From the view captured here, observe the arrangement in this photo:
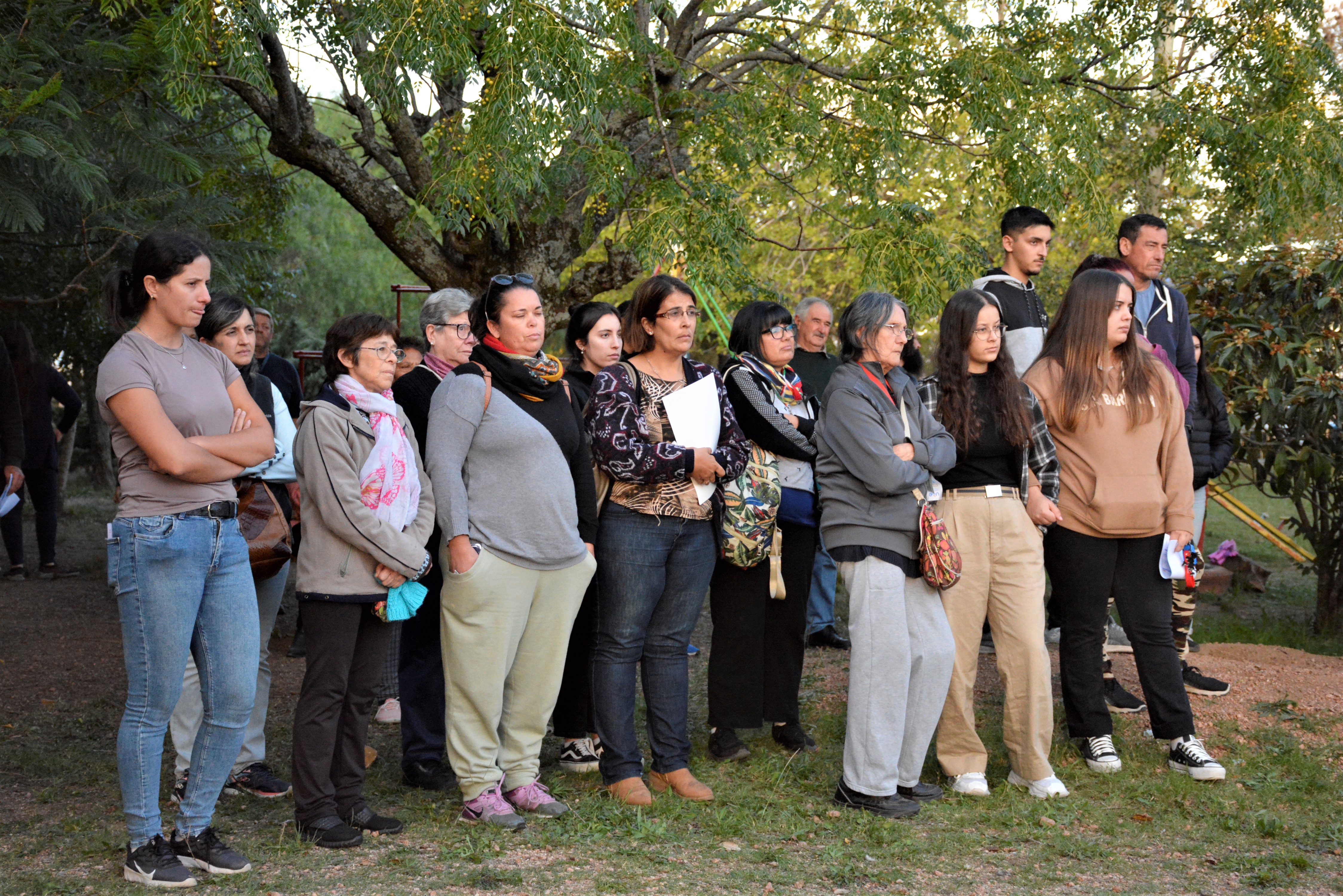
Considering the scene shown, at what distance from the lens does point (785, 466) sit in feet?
18.3

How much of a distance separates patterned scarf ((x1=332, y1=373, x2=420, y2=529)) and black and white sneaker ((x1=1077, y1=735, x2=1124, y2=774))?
3.17 metres

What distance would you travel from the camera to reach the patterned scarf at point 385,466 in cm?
434

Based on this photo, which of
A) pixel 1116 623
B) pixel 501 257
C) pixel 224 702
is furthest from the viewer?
pixel 501 257

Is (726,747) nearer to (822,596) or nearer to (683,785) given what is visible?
(683,785)

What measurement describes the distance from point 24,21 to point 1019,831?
6.00 metres

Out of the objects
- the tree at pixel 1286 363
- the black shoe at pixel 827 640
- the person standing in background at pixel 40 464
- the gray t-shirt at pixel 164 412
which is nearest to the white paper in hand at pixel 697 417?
the gray t-shirt at pixel 164 412

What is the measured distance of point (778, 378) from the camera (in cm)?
554

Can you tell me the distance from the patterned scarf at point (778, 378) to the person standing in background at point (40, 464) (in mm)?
6667

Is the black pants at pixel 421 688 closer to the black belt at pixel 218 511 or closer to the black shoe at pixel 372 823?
the black shoe at pixel 372 823

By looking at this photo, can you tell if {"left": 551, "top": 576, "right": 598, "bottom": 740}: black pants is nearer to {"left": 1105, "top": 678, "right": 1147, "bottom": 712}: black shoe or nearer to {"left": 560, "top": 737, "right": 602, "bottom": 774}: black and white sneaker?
{"left": 560, "top": 737, "right": 602, "bottom": 774}: black and white sneaker

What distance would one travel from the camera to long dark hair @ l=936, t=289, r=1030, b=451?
4.91m

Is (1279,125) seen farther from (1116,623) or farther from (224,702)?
(224,702)

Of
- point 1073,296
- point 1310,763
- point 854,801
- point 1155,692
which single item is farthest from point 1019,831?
point 1073,296

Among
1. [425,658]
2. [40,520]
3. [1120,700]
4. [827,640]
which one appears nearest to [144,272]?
[425,658]
